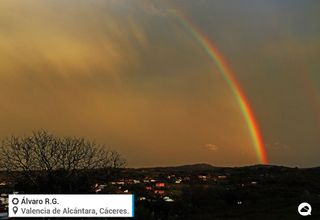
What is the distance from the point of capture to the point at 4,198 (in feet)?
91.6

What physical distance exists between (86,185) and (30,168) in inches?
138

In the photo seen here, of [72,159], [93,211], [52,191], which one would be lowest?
[93,211]

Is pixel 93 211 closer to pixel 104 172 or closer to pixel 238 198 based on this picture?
pixel 104 172

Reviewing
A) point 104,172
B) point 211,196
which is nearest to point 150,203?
point 104,172
